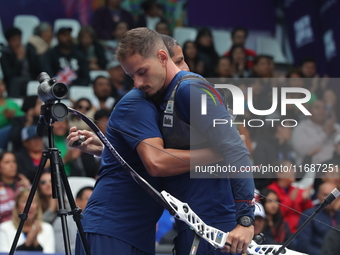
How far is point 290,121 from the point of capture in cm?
821

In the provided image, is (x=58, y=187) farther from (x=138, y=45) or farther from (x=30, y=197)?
(x=138, y=45)

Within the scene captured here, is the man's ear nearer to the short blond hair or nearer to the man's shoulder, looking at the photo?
the short blond hair

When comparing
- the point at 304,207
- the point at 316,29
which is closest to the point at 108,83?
the point at 304,207

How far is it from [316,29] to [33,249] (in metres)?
6.77

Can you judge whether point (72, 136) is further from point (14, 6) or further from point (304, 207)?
point (14, 6)

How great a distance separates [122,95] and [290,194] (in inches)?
110

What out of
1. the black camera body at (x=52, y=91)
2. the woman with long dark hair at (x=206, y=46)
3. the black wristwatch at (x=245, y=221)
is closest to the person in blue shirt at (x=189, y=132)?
the black wristwatch at (x=245, y=221)

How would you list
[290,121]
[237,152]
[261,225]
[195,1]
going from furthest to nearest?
[195,1] → [290,121] → [261,225] → [237,152]

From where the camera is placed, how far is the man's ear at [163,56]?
11.5 feet

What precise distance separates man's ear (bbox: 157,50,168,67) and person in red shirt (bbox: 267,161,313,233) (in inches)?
137

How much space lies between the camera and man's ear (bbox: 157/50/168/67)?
349 cm

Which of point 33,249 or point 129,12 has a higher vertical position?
point 129,12

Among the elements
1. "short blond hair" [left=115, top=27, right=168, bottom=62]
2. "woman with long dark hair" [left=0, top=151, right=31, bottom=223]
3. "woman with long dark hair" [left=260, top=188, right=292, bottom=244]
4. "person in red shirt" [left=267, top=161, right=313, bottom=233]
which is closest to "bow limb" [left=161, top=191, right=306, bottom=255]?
"short blond hair" [left=115, top=27, right=168, bottom=62]

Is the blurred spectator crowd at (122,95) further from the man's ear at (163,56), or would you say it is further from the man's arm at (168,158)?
the man's ear at (163,56)
